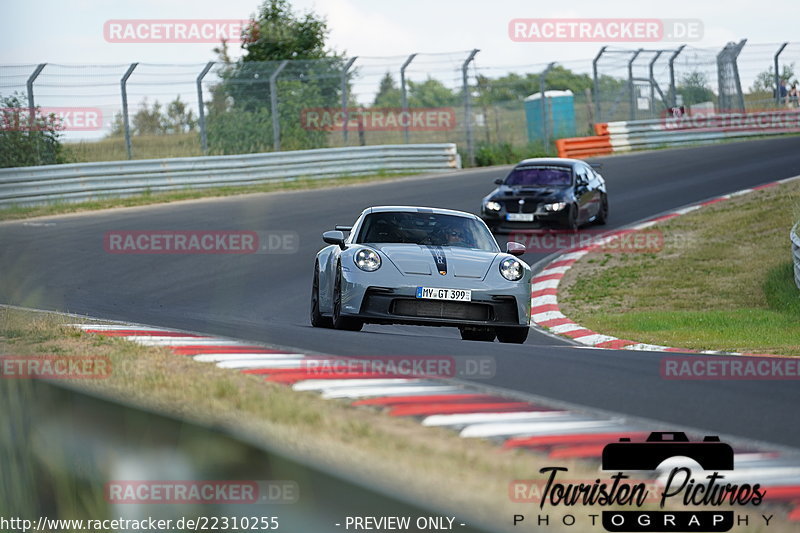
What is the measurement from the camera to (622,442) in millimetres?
4559

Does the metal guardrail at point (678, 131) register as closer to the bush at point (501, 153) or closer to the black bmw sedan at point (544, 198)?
the bush at point (501, 153)

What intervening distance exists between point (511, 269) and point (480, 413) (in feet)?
16.5

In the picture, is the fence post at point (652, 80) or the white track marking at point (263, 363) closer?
the white track marking at point (263, 363)

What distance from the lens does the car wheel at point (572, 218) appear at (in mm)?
18906

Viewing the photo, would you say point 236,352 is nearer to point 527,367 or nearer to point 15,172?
point 527,367

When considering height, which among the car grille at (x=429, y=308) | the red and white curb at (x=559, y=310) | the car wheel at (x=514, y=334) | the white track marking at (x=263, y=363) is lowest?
the red and white curb at (x=559, y=310)

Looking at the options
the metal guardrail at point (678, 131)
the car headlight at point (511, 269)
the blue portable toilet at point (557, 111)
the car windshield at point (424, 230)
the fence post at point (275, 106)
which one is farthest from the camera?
the blue portable toilet at point (557, 111)

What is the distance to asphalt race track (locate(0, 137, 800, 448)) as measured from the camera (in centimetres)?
603

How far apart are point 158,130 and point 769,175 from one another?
46.8 ft

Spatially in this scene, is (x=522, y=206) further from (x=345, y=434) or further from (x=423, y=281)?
(x=345, y=434)

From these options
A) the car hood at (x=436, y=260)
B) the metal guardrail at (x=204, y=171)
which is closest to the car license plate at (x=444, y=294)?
the car hood at (x=436, y=260)

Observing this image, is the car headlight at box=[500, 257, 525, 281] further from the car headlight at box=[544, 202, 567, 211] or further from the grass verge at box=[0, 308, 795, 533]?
the car headlight at box=[544, 202, 567, 211]

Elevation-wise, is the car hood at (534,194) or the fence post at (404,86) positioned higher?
the fence post at (404,86)

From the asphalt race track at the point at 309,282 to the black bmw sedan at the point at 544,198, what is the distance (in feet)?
3.98
